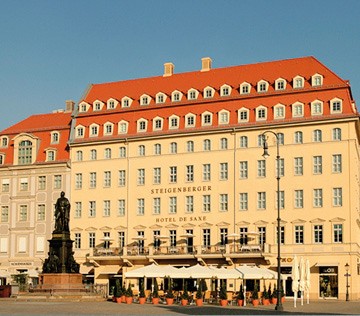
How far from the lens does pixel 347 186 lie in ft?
222

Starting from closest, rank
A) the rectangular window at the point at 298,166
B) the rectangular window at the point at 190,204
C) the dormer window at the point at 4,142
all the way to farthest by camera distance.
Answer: the rectangular window at the point at 298,166 < the rectangular window at the point at 190,204 < the dormer window at the point at 4,142

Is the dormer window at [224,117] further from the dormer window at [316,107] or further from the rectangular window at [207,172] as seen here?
the dormer window at [316,107]

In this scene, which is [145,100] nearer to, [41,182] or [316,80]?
[41,182]

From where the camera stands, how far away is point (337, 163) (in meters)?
68.3

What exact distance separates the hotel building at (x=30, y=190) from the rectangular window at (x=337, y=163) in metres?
27.4

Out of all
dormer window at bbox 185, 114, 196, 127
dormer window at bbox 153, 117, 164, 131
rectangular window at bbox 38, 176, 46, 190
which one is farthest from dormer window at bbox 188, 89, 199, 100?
rectangular window at bbox 38, 176, 46, 190

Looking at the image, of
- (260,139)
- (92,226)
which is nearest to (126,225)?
(92,226)

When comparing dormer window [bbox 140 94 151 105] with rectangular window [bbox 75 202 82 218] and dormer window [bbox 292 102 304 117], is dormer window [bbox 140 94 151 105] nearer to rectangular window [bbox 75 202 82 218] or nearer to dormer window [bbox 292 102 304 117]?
rectangular window [bbox 75 202 82 218]

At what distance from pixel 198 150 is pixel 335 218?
1472 cm

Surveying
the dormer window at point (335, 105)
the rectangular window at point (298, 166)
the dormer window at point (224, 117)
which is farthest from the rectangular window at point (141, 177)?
the dormer window at point (335, 105)

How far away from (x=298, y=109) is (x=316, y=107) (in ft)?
5.45

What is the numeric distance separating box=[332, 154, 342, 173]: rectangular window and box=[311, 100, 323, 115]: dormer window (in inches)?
167

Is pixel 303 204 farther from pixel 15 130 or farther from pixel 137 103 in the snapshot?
pixel 15 130

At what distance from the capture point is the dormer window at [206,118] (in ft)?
242
